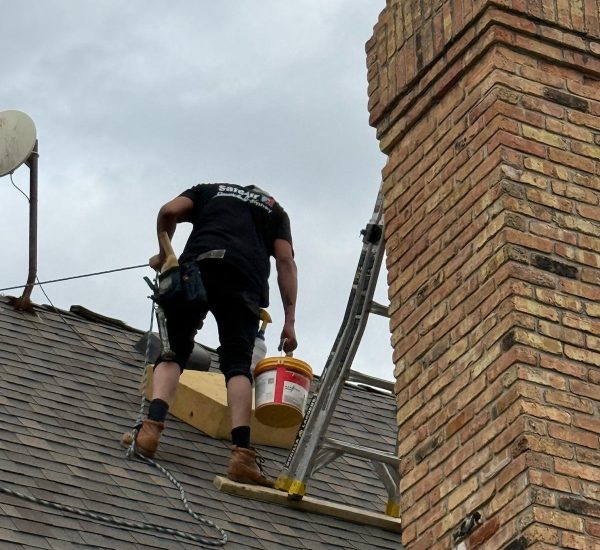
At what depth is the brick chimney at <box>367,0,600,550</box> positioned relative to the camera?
17.7 ft

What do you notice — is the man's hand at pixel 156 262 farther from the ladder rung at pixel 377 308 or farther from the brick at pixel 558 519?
the brick at pixel 558 519

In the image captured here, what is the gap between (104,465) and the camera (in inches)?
312

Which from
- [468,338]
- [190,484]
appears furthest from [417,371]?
[190,484]

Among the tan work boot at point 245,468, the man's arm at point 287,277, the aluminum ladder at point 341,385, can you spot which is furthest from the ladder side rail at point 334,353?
the man's arm at point 287,277

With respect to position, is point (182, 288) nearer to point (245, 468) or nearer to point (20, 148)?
point (245, 468)

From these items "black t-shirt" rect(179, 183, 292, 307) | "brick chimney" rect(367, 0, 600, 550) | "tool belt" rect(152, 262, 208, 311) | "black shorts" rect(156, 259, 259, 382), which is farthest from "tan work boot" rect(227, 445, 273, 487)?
"brick chimney" rect(367, 0, 600, 550)

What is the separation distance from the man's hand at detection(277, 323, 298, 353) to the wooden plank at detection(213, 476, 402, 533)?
105 cm

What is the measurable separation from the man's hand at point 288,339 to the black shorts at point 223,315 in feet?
0.94

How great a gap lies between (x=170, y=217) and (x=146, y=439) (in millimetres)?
1535

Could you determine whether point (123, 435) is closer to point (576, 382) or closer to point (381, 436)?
point (381, 436)

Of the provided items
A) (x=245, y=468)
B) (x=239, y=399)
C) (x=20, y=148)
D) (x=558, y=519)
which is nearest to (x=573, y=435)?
(x=558, y=519)

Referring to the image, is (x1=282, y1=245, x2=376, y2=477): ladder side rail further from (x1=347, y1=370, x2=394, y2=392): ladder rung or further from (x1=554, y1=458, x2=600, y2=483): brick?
(x1=554, y1=458, x2=600, y2=483): brick

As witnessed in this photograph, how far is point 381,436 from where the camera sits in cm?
1051

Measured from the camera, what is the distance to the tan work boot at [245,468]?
8.36 meters
